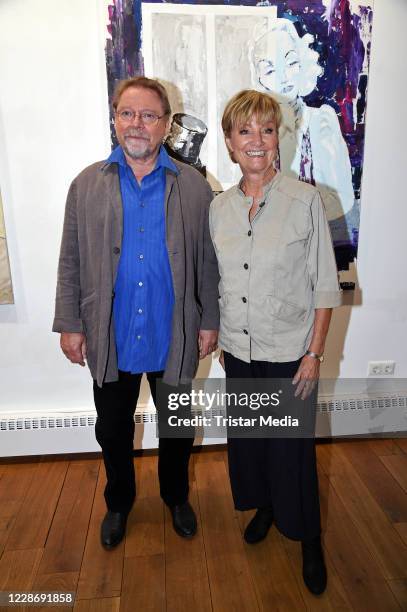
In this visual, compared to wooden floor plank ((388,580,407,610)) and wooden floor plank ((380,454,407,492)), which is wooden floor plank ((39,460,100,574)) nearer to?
wooden floor plank ((388,580,407,610))

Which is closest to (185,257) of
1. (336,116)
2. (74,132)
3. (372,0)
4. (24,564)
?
(74,132)

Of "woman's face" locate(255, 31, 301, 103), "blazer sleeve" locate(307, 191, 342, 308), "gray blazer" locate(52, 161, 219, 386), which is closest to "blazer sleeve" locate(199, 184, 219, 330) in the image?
"gray blazer" locate(52, 161, 219, 386)

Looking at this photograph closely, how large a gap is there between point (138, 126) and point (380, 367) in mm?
1786

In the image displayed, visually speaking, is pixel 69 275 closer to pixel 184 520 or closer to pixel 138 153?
pixel 138 153

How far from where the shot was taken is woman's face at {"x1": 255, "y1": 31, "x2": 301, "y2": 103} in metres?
2.03

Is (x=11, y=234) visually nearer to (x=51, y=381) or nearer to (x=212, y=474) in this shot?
(x=51, y=381)

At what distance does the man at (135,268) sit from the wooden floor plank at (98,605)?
47 cm

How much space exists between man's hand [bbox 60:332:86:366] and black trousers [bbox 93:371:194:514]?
127 millimetres

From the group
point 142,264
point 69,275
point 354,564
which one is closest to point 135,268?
point 142,264

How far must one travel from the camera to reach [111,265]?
4.98 ft

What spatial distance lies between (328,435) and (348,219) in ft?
3.78

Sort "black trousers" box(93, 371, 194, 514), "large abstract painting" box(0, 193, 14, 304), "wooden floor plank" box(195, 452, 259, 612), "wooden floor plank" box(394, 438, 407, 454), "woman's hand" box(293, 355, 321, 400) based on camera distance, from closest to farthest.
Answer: "woman's hand" box(293, 355, 321, 400) → "wooden floor plank" box(195, 452, 259, 612) → "black trousers" box(93, 371, 194, 514) → "large abstract painting" box(0, 193, 14, 304) → "wooden floor plank" box(394, 438, 407, 454)

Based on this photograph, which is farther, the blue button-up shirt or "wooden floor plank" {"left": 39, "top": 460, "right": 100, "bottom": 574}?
"wooden floor plank" {"left": 39, "top": 460, "right": 100, "bottom": 574}

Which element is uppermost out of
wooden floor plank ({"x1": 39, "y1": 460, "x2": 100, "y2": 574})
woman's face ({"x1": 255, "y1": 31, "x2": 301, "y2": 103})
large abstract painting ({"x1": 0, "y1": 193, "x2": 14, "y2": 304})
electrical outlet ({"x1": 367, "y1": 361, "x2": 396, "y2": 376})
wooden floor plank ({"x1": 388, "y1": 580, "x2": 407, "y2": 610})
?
woman's face ({"x1": 255, "y1": 31, "x2": 301, "y2": 103})
